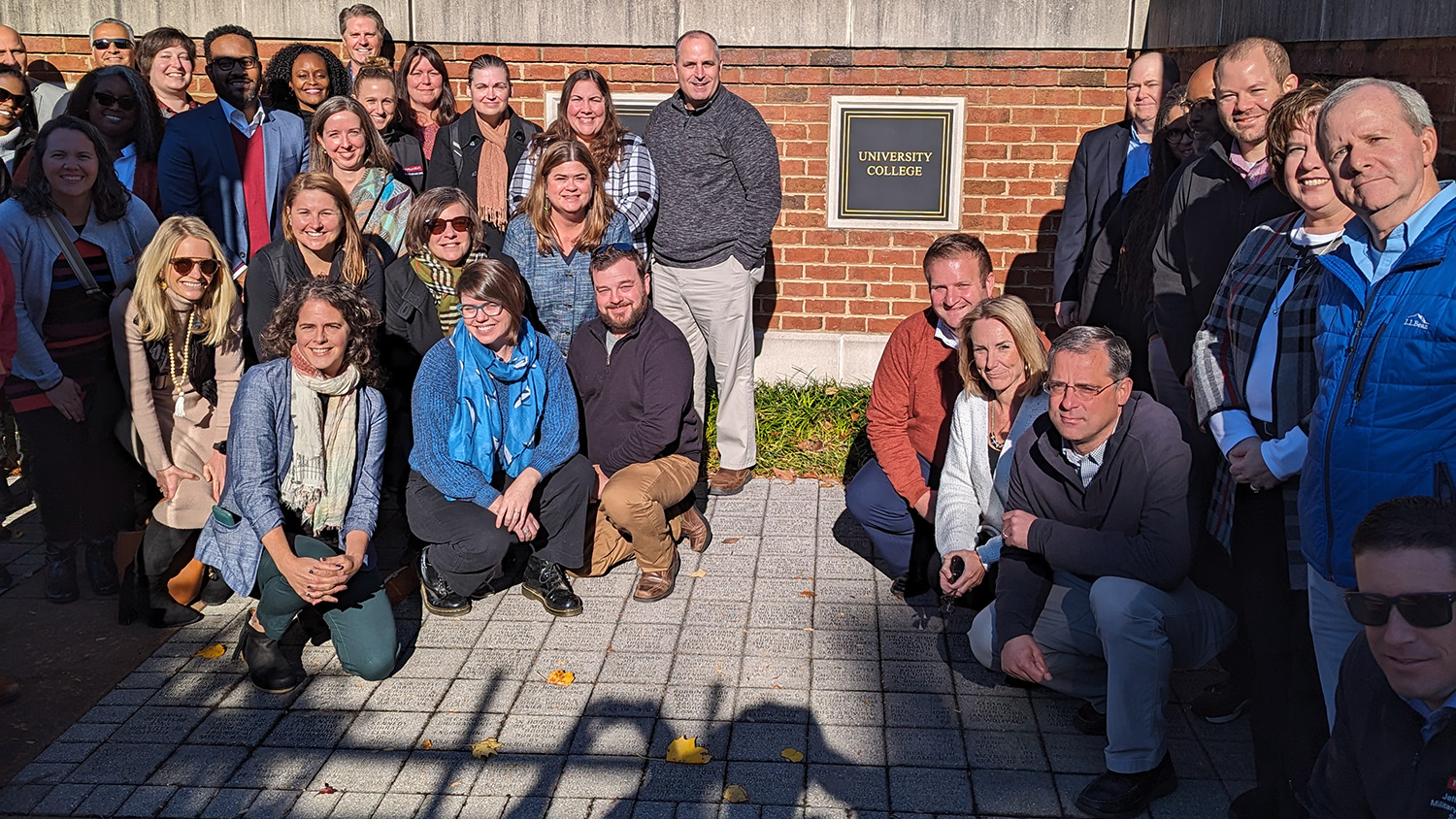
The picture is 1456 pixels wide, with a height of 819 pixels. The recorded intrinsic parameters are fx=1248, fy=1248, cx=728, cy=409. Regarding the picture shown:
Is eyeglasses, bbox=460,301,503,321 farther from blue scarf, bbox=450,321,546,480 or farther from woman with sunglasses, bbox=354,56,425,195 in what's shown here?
woman with sunglasses, bbox=354,56,425,195

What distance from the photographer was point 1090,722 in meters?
4.37

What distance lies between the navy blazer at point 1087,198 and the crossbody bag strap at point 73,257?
4596 millimetres

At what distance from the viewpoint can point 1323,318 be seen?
3.28m

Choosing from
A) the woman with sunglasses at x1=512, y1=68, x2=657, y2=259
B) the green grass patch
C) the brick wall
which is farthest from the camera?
the brick wall

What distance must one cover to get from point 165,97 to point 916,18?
4411mm

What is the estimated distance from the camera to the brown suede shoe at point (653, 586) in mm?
5497

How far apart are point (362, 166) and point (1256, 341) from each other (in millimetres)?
4278

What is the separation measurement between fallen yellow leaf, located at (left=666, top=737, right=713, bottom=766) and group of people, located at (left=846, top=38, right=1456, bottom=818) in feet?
3.49

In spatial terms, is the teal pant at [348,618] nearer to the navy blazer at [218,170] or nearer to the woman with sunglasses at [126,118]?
the navy blazer at [218,170]

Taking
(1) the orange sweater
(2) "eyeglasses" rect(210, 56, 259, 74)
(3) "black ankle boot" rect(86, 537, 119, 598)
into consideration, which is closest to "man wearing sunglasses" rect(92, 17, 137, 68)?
(2) "eyeglasses" rect(210, 56, 259, 74)

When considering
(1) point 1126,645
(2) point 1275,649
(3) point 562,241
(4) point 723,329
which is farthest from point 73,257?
(2) point 1275,649

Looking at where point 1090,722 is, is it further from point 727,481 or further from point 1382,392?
point 727,481

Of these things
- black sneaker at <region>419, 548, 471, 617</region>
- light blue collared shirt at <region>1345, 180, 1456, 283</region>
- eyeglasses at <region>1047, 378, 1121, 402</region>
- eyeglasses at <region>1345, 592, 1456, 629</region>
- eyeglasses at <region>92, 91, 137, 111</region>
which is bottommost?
black sneaker at <region>419, 548, 471, 617</region>

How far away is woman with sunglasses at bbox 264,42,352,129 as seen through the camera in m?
6.85
